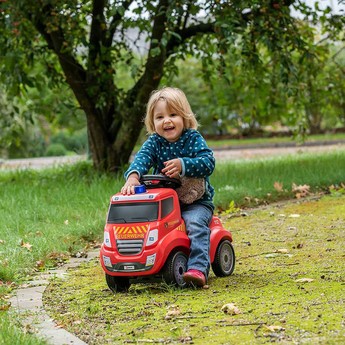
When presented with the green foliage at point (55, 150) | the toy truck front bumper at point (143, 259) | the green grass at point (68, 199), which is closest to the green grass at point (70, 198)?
the green grass at point (68, 199)

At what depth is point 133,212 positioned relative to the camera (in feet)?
16.7

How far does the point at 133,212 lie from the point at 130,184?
0.68ft

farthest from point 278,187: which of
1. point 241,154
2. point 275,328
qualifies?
point 241,154

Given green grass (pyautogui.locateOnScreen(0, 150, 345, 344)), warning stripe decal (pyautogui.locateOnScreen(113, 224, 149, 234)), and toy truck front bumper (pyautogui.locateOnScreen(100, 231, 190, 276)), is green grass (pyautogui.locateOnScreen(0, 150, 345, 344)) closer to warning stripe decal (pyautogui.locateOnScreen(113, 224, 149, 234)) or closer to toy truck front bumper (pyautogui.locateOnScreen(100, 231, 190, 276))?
toy truck front bumper (pyautogui.locateOnScreen(100, 231, 190, 276))

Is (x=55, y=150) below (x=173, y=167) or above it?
below

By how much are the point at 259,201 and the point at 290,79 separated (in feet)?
9.76

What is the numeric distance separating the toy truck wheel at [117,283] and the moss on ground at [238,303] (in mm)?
48

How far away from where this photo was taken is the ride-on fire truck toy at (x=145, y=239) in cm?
498

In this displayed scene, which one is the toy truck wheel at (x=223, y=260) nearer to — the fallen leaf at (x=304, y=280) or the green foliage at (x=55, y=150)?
the fallen leaf at (x=304, y=280)

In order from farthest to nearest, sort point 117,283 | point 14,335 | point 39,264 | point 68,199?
point 68,199 < point 39,264 < point 117,283 < point 14,335

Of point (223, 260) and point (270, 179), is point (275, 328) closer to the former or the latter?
point (223, 260)

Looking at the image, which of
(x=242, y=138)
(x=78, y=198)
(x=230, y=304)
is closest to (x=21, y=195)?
(x=78, y=198)

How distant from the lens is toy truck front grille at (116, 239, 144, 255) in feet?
16.5

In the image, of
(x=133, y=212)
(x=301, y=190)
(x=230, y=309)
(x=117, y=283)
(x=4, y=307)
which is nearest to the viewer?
(x=230, y=309)
